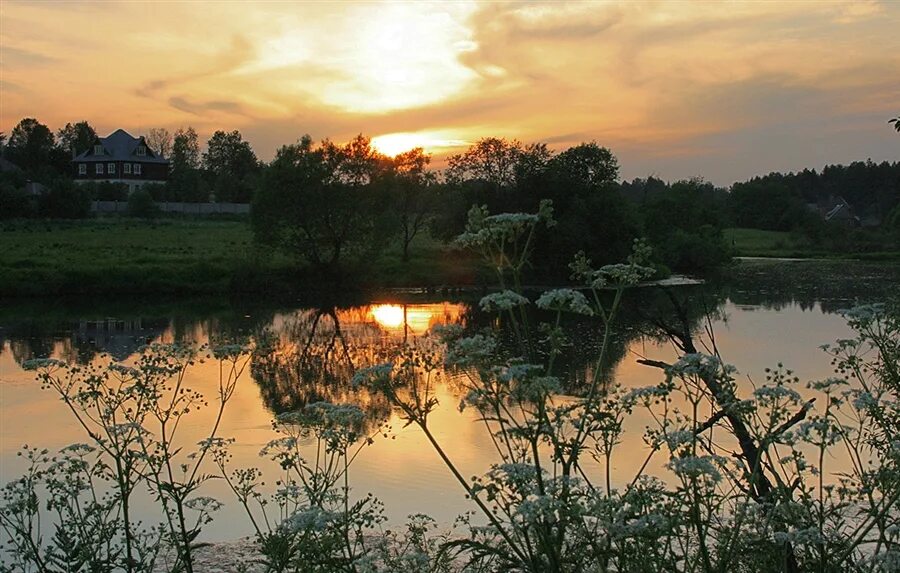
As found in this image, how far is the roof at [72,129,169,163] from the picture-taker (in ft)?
311

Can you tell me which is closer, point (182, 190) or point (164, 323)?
point (164, 323)

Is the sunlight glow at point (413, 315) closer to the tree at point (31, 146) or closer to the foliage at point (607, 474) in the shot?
the foliage at point (607, 474)

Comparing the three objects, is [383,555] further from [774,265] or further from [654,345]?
[774,265]

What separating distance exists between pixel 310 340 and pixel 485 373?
73.2 ft

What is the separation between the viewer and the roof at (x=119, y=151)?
311 ft

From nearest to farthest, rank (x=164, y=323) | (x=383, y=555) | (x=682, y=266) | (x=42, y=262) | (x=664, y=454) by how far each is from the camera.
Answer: (x=383, y=555) → (x=664, y=454) → (x=164, y=323) → (x=42, y=262) → (x=682, y=266)

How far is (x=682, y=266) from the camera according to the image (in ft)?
180

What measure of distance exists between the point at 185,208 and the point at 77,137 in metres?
49.1

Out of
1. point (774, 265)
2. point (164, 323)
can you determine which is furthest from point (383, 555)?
point (774, 265)

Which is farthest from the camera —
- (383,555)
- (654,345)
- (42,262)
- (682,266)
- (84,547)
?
(682,266)

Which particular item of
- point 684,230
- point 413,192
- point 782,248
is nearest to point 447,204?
→ point 413,192

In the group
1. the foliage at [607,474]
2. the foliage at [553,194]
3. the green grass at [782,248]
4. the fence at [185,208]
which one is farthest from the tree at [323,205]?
the foliage at [607,474]

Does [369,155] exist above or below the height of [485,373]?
above

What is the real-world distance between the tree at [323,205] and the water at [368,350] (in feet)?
18.0
